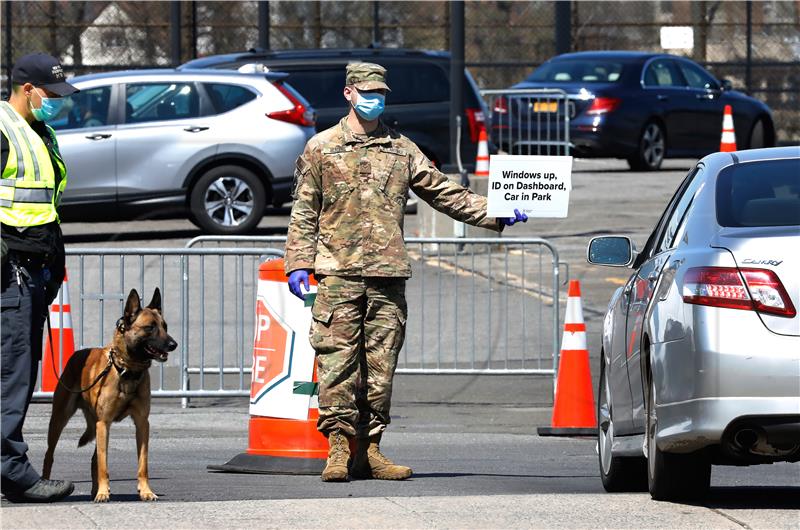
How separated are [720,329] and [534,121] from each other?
1654cm

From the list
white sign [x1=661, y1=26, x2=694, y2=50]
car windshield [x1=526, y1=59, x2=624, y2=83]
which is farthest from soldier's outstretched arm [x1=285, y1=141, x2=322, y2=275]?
white sign [x1=661, y1=26, x2=694, y2=50]

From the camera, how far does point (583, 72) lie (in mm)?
23172

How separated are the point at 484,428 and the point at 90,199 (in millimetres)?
7435

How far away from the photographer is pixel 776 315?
5957 mm

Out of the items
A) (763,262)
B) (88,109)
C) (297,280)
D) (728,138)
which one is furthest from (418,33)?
(763,262)

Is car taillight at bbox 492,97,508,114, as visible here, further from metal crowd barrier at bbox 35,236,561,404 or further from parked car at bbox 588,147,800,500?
parked car at bbox 588,147,800,500

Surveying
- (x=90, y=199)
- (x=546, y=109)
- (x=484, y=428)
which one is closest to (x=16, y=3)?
(x=546, y=109)

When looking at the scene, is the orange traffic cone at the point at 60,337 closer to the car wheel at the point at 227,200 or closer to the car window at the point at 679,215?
the car window at the point at 679,215

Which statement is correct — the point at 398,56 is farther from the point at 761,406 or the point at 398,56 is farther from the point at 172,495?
the point at 761,406

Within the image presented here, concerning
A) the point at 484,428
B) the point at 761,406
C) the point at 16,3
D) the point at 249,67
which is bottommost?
the point at 484,428

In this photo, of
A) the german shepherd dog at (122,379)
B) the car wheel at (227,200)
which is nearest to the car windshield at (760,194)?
the german shepherd dog at (122,379)

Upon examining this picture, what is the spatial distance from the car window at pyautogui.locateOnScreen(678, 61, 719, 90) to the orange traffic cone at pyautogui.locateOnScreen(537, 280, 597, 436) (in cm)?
1415

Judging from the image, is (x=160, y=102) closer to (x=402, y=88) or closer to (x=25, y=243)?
(x=402, y=88)

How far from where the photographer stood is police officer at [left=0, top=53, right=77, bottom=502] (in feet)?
22.2
